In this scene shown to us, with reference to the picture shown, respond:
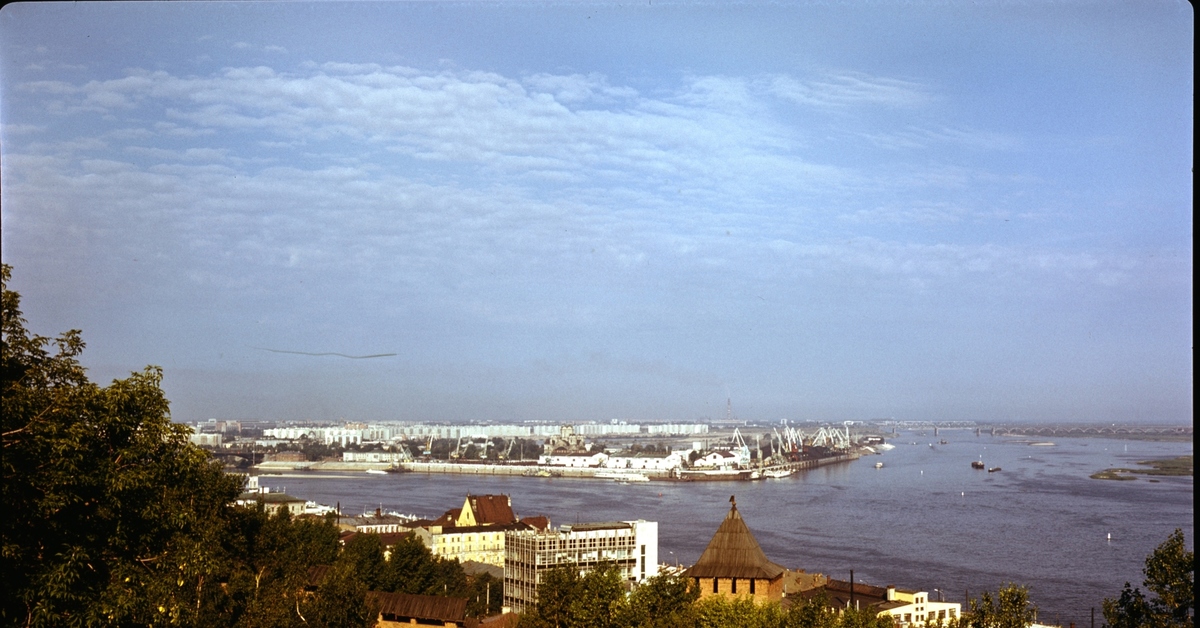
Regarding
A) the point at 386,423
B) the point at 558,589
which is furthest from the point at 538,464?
the point at 558,589

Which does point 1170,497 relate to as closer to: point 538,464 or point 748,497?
point 748,497

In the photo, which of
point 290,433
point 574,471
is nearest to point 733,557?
point 574,471

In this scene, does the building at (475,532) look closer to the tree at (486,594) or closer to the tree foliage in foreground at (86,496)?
the tree at (486,594)

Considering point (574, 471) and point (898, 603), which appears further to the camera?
point (574, 471)

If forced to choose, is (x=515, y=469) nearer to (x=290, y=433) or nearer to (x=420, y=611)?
(x=290, y=433)

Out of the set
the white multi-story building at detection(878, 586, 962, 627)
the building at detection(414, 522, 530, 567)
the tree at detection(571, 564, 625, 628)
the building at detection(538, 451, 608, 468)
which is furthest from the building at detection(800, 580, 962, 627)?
the building at detection(538, 451, 608, 468)

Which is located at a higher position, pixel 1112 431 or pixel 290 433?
pixel 1112 431

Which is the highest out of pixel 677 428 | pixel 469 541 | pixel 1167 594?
pixel 1167 594

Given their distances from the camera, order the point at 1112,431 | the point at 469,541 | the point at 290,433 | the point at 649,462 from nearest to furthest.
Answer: the point at 469,541, the point at 649,462, the point at 290,433, the point at 1112,431
